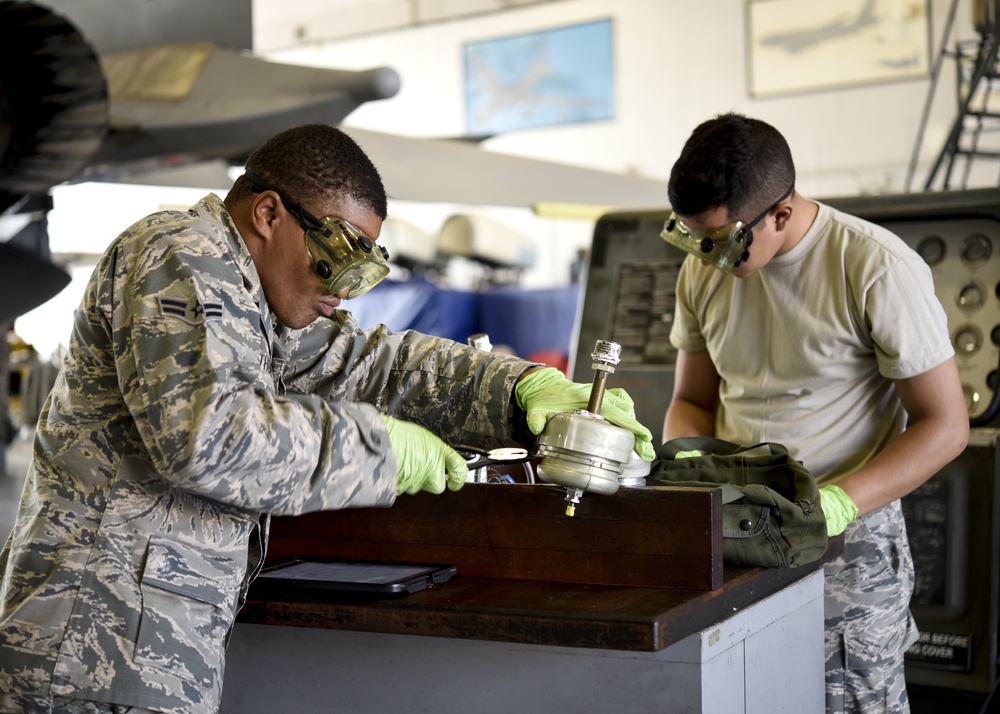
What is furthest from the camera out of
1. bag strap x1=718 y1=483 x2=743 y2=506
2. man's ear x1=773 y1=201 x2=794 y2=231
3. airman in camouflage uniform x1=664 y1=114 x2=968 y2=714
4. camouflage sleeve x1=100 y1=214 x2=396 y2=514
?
A: man's ear x1=773 y1=201 x2=794 y2=231

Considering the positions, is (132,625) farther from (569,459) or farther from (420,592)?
(569,459)

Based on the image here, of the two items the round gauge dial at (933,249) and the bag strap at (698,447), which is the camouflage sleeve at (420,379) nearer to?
the bag strap at (698,447)

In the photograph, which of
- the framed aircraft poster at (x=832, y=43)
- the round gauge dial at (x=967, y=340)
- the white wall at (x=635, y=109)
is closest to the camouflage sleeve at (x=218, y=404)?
the round gauge dial at (x=967, y=340)

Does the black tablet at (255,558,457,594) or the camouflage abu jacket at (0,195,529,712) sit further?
the black tablet at (255,558,457,594)

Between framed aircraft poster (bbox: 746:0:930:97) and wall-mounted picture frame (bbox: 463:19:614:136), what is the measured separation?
1.87m

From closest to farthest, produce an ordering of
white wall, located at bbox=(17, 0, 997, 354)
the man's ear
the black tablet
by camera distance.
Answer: the black tablet → the man's ear → white wall, located at bbox=(17, 0, 997, 354)

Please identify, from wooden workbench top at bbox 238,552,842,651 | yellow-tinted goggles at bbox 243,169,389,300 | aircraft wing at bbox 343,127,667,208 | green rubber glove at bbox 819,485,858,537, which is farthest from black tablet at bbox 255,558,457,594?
aircraft wing at bbox 343,127,667,208

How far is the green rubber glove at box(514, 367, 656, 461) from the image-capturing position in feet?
5.02

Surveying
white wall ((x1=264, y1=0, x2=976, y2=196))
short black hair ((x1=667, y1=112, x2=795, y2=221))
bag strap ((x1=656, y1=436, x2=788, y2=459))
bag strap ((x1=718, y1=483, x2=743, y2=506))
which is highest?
white wall ((x1=264, y1=0, x2=976, y2=196))

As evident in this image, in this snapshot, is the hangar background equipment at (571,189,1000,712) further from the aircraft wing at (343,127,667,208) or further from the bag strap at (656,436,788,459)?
the aircraft wing at (343,127,667,208)

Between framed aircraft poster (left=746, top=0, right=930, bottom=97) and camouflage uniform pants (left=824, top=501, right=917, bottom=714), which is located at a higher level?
framed aircraft poster (left=746, top=0, right=930, bottom=97)

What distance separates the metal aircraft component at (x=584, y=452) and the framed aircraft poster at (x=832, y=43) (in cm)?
972

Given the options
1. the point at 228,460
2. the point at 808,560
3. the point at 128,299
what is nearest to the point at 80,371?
the point at 128,299

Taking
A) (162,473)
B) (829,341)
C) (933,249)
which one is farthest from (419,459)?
(933,249)
